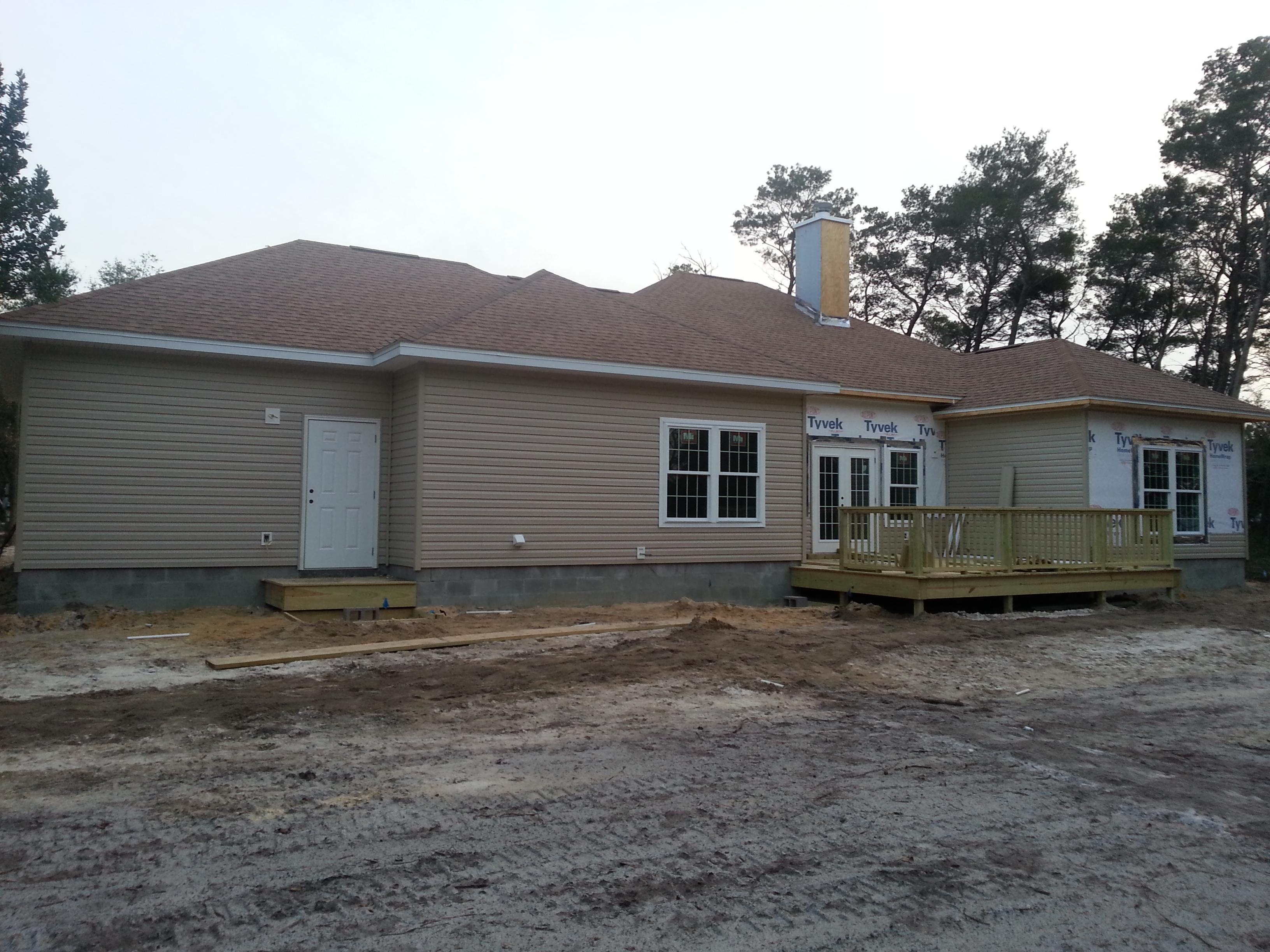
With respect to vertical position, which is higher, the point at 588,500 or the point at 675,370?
the point at 675,370

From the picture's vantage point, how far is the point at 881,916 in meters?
3.76

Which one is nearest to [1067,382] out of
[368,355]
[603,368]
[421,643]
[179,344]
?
[603,368]

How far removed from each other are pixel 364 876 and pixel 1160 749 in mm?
5210

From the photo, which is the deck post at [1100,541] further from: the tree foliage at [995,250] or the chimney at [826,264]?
the tree foliage at [995,250]

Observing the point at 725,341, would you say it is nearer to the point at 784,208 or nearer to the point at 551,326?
the point at 551,326

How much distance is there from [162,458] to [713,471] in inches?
274

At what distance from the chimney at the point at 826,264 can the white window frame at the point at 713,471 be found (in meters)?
7.15

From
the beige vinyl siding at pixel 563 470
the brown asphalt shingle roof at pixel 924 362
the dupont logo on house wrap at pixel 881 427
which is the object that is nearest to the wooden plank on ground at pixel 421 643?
the beige vinyl siding at pixel 563 470

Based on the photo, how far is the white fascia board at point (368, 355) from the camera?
10734 millimetres

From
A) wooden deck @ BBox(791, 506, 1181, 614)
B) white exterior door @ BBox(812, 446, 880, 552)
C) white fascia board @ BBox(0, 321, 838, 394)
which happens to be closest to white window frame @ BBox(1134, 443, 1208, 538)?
wooden deck @ BBox(791, 506, 1181, 614)

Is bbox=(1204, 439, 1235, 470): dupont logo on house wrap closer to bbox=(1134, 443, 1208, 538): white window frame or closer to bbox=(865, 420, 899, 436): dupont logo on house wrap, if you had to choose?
bbox=(1134, 443, 1208, 538): white window frame

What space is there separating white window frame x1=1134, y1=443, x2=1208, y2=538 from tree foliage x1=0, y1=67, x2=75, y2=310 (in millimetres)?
22523

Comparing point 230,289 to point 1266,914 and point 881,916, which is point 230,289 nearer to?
point 881,916

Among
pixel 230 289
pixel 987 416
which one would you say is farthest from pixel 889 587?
pixel 230 289
